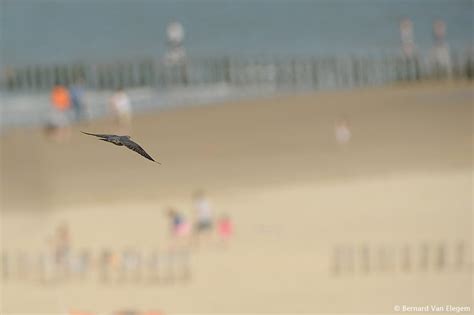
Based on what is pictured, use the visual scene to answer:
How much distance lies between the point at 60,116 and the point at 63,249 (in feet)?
43.7

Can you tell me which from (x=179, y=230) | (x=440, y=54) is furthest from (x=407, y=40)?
(x=179, y=230)

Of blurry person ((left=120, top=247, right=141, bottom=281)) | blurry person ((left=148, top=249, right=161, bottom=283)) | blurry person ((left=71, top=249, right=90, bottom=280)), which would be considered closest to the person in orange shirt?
blurry person ((left=71, top=249, right=90, bottom=280))

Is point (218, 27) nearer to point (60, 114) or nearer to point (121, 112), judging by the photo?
point (60, 114)

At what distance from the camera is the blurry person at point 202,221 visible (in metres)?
24.5

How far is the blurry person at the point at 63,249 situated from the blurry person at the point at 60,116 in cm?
922

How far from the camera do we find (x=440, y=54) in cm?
4278

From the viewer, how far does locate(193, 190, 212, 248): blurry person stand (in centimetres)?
2447

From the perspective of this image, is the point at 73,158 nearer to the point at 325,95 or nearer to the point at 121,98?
the point at 121,98

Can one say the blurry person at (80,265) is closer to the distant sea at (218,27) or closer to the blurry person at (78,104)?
the blurry person at (78,104)


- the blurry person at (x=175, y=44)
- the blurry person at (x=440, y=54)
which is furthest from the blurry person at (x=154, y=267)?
the blurry person at (x=175, y=44)

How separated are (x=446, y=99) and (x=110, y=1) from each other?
3007cm

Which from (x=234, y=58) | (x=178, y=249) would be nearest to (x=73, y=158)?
(x=178, y=249)

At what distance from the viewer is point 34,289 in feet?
72.4

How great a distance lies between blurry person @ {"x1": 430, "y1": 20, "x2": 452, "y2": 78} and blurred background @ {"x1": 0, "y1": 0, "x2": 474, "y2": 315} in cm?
13
